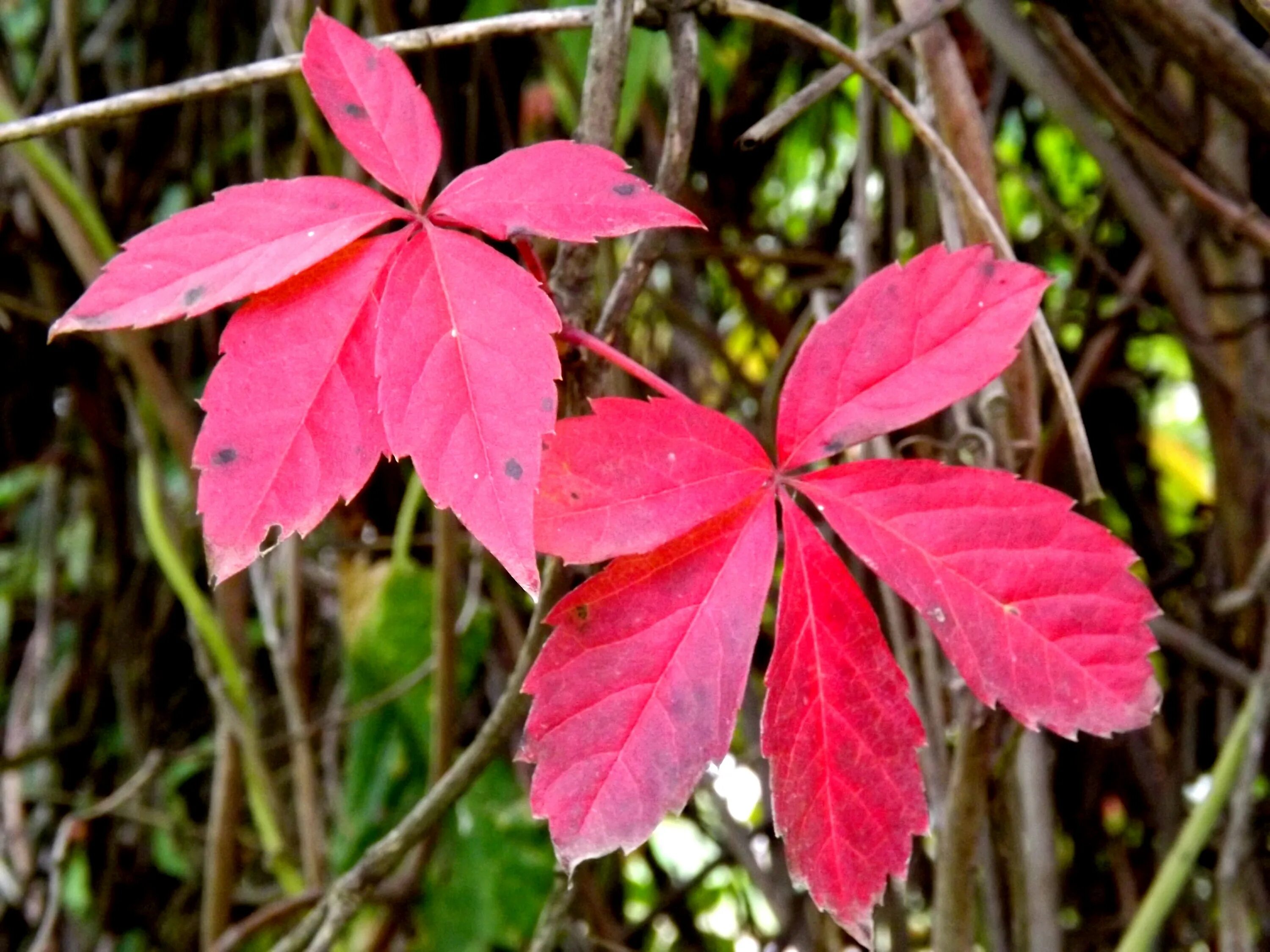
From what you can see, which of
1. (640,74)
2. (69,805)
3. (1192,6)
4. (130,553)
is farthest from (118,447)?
(1192,6)

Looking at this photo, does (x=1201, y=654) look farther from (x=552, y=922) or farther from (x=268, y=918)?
(x=268, y=918)

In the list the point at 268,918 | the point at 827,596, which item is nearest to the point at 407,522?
the point at 268,918

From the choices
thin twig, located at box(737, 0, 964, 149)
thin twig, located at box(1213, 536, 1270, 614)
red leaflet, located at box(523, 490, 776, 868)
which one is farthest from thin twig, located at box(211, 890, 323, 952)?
thin twig, located at box(1213, 536, 1270, 614)

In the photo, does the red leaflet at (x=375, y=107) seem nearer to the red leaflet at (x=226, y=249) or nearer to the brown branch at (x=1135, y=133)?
the red leaflet at (x=226, y=249)

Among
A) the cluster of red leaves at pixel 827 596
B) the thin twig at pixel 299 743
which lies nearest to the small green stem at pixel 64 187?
the thin twig at pixel 299 743

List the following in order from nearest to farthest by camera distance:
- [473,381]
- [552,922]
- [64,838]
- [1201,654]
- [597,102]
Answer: [473,381]
[597,102]
[552,922]
[1201,654]
[64,838]

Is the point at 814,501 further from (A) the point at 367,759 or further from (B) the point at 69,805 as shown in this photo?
(B) the point at 69,805

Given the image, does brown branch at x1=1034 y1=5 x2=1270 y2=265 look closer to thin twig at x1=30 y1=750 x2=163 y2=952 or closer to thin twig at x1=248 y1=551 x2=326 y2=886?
thin twig at x1=248 y1=551 x2=326 y2=886
